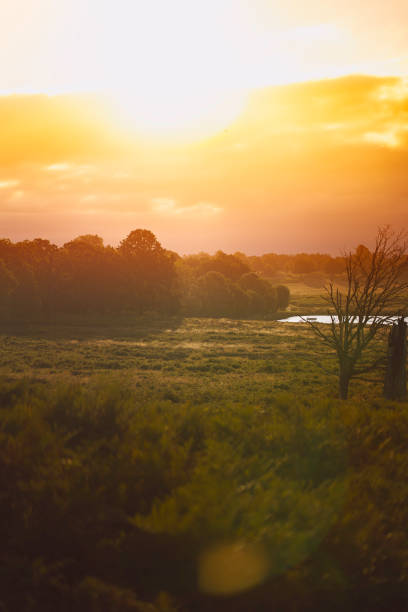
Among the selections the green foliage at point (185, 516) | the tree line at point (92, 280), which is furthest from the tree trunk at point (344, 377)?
the tree line at point (92, 280)

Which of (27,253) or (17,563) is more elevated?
(27,253)

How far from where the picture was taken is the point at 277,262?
176m

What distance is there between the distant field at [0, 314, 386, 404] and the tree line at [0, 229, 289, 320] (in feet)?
22.5

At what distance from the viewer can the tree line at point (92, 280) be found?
56.0 metres

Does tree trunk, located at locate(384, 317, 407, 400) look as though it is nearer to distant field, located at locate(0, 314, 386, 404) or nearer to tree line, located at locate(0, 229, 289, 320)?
distant field, located at locate(0, 314, 386, 404)

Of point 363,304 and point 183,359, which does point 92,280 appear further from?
point 363,304

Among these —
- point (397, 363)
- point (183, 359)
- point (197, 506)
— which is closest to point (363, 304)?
point (397, 363)

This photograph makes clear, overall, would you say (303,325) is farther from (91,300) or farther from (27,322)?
(27,322)

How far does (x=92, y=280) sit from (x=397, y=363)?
154 ft

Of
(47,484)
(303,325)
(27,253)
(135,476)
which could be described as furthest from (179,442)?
(27,253)

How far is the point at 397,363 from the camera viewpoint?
17.0 meters

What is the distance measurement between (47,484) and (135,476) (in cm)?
91

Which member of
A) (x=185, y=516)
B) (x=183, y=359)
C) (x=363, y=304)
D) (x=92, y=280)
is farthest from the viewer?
(x=92, y=280)

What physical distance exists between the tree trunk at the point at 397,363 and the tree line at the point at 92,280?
4578 centimetres
